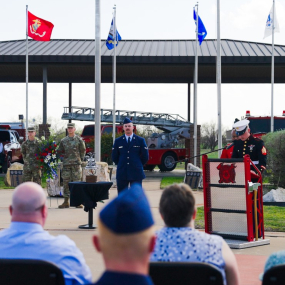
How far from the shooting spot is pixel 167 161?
3008 centimetres

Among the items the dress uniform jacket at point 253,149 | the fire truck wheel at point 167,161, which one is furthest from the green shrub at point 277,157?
the fire truck wheel at point 167,161

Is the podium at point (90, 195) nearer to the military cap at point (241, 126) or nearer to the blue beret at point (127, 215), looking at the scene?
the military cap at point (241, 126)

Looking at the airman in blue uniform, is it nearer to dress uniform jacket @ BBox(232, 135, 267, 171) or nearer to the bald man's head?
dress uniform jacket @ BBox(232, 135, 267, 171)

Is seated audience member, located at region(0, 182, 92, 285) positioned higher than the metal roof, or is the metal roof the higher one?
the metal roof

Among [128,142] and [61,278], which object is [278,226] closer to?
[128,142]

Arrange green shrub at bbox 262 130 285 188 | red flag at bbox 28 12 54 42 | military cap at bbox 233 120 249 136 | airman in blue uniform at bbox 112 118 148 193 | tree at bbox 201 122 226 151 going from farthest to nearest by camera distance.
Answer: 1. tree at bbox 201 122 226 151
2. red flag at bbox 28 12 54 42
3. green shrub at bbox 262 130 285 188
4. airman in blue uniform at bbox 112 118 148 193
5. military cap at bbox 233 120 249 136

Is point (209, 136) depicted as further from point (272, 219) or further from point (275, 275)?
point (275, 275)

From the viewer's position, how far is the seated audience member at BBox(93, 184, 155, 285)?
6.27 feet

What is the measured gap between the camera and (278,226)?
10.3m

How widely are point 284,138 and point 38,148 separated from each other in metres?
6.82

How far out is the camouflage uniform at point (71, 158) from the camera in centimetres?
1292

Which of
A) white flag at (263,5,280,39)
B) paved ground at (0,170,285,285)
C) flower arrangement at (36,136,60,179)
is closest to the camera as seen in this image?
paved ground at (0,170,285,285)

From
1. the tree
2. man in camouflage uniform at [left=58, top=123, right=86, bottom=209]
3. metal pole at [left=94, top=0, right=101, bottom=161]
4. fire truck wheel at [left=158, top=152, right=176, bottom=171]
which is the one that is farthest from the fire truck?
the tree

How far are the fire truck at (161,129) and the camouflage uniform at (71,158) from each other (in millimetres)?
16058
